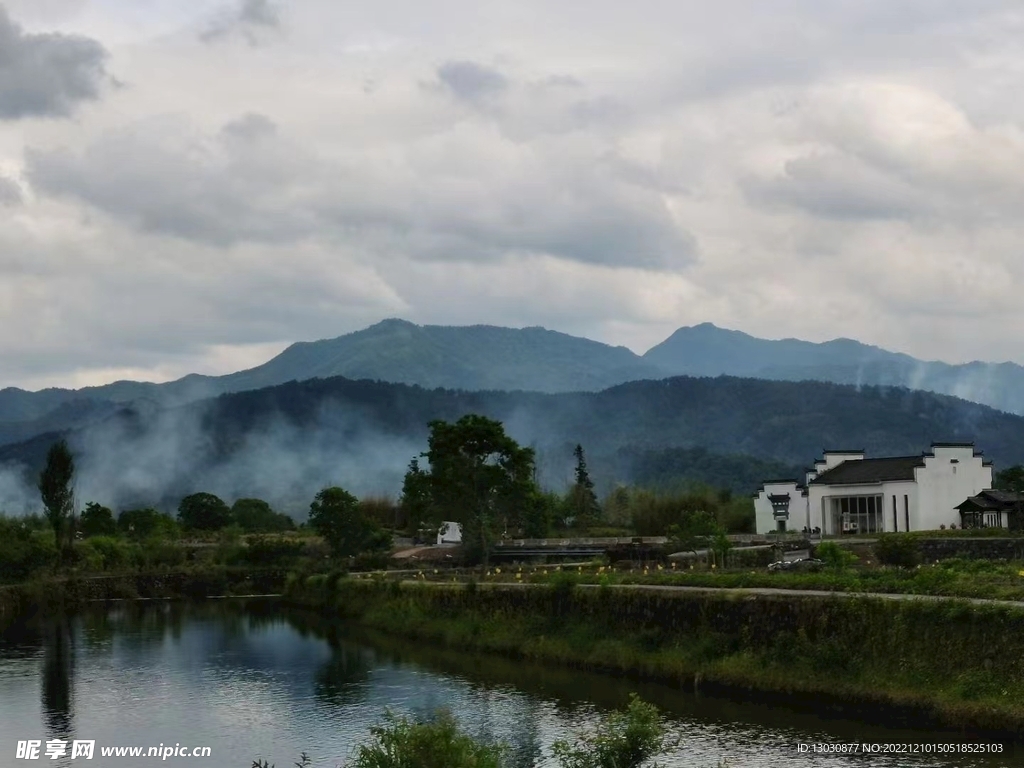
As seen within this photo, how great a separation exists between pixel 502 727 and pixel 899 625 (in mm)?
11739

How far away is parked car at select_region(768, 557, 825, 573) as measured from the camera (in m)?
53.5

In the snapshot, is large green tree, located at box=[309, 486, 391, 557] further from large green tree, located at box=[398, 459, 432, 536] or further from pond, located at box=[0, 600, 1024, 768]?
pond, located at box=[0, 600, 1024, 768]

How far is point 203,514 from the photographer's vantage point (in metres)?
132

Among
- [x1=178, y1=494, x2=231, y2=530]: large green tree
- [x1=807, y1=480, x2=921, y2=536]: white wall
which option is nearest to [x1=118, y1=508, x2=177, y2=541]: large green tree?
[x1=178, y1=494, x2=231, y2=530]: large green tree

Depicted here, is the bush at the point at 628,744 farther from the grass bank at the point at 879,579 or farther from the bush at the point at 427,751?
the grass bank at the point at 879,579

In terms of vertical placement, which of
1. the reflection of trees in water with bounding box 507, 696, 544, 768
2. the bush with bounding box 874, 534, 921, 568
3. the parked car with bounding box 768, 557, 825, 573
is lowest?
the reflection of trees in water with bounding box 507, 696, 544, 768

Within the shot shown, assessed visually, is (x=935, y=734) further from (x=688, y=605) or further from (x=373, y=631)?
(x=373, y=631)

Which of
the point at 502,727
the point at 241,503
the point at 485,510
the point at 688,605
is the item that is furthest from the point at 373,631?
the point at 241,503

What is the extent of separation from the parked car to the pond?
41.0 ft

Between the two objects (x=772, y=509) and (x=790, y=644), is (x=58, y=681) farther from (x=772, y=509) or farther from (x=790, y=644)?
(x=772, y=509)

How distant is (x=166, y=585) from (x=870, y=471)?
2062 inches

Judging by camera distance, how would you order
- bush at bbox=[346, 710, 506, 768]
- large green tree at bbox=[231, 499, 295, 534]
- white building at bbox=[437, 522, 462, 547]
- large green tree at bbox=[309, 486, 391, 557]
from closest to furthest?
bush at bbox=[346, 710, 506, 768] < large green tree at bbox=[309, 486, 391, 557] < white building at bbox=[437, 522, 462, 547] < large green tree at bbox=[231, 499, 295, 534]

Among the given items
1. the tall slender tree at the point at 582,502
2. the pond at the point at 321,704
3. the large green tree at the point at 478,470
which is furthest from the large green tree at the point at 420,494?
the tall slender tree at the point at 582,502

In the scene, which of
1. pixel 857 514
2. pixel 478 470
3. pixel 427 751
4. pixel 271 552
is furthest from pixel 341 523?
pixel 427 751
